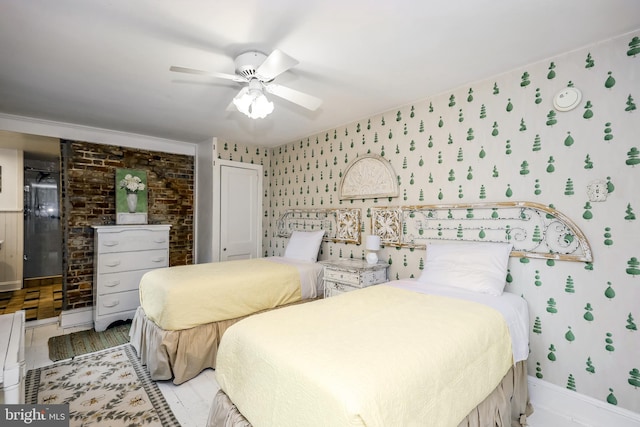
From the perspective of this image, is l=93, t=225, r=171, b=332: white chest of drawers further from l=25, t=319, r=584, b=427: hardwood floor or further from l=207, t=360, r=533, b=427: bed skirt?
l=207, t=360, r=533, b=427: bed skirt

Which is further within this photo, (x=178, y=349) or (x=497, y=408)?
(x=178, y=349)

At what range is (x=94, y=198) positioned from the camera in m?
3.78

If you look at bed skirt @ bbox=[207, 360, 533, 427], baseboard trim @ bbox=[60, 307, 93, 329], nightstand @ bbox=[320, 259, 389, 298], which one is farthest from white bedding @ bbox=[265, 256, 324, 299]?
baseboard trim @ bbox=[60, 307, 93, 329]

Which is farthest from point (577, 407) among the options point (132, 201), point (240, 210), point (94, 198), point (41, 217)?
point (41, 217)

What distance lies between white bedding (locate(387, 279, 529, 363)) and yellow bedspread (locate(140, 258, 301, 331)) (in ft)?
4.06

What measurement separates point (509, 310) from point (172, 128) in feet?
13.2

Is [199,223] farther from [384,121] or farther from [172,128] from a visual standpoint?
[384,121]

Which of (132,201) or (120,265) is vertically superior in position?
(132,201)

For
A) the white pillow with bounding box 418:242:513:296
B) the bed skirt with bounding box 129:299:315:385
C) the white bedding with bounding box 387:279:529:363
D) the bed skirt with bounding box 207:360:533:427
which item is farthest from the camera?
the bed skirt with bounding box 129:299:315:385

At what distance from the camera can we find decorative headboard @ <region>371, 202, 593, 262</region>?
2.03m

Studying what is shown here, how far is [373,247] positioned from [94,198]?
357cm

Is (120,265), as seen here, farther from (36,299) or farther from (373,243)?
(373,243)

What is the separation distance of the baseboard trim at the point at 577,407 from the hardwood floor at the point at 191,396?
0.18 ft

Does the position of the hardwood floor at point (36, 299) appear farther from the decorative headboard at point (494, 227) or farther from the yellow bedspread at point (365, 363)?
the decorative headboard at point (494, 227)
